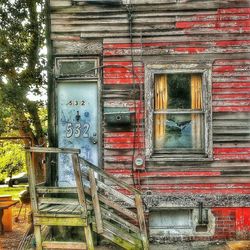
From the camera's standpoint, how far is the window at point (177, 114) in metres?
Answer: 7.82

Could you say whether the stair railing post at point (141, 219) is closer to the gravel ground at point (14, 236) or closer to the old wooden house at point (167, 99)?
the old wooden house at point (167, 99)

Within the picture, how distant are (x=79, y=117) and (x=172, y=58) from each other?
2.10 meters

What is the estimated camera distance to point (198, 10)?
7797mm

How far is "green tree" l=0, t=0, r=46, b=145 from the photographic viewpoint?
12016 millimetres

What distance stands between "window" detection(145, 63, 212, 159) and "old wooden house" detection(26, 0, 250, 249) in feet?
0.06

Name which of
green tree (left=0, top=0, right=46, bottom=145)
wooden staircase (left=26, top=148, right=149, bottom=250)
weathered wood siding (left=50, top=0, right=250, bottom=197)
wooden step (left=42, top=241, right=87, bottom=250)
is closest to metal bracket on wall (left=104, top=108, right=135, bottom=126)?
weathered wood siding (left=50, top=0, right=250, bottom=197)

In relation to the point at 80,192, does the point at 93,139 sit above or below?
above

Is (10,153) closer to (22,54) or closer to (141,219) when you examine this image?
(22,54)

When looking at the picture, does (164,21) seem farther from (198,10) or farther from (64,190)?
(64,190)

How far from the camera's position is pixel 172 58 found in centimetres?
776

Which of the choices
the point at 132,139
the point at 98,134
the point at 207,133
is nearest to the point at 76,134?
the point at 98,134

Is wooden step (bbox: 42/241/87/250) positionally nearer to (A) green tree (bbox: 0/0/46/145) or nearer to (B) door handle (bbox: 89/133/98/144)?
(B) door handle (bbox: 89/133/98/144)

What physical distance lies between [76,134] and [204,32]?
3120 mm

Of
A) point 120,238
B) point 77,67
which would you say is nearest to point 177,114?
point 77,67
